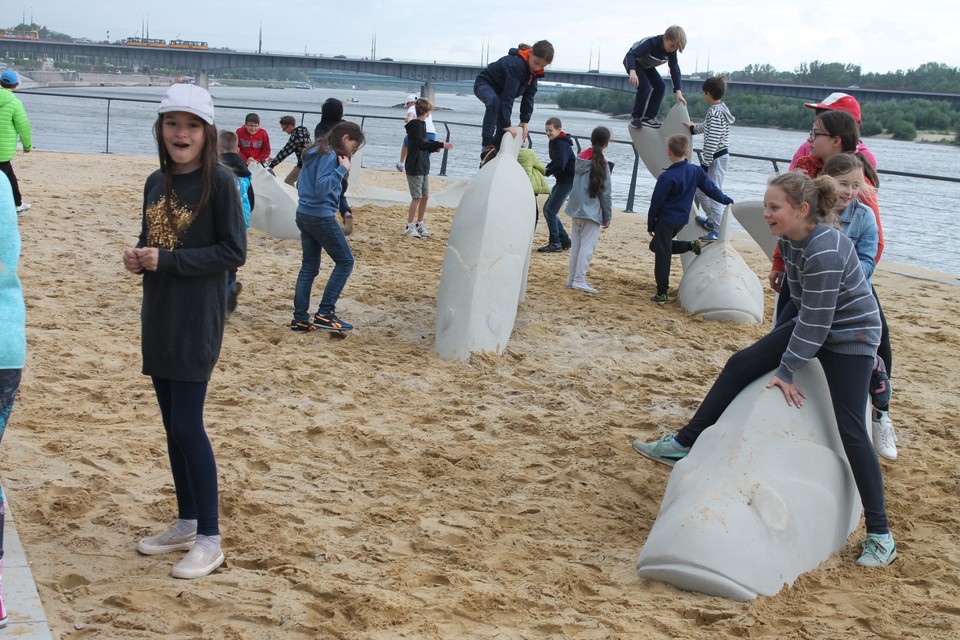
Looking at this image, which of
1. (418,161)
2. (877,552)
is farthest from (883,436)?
(418,161)

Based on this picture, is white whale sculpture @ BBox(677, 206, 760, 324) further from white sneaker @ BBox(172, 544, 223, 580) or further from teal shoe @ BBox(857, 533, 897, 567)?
white sneaker @ BBox(172, 544, 223, 580)

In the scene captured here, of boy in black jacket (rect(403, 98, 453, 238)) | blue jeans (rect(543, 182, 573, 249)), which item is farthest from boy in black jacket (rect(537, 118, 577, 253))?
boy in black jacket (rect(403, 98, 453, 238))

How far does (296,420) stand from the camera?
519 cm

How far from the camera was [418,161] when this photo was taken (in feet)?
36.8

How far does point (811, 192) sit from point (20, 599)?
3259mm

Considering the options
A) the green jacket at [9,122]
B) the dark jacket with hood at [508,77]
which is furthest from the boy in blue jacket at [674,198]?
the green jacket at [9,122]

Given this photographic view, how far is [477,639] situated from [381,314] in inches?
194

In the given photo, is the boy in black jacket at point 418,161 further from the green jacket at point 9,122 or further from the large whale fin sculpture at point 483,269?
the green jacket at point 9,122

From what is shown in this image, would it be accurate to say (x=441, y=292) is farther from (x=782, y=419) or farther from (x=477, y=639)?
(x=477, y=639)

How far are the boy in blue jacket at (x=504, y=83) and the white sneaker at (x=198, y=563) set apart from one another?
505cm

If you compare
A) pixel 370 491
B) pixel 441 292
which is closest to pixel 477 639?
pixel 370 491

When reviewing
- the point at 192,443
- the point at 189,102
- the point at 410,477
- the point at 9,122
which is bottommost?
the point at 410,477

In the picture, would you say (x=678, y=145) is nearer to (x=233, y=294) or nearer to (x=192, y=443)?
(x=233, y=294)

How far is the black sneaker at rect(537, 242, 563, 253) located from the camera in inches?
449
